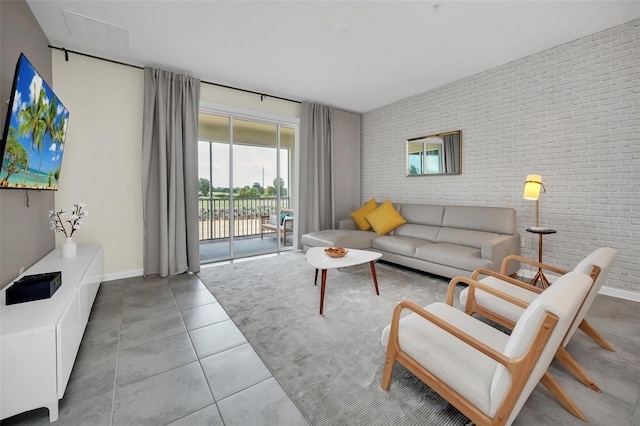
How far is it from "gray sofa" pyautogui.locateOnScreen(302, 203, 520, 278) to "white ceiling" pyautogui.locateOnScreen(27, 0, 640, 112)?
2.04 meters

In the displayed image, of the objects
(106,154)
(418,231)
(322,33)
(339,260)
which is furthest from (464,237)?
(106,154)

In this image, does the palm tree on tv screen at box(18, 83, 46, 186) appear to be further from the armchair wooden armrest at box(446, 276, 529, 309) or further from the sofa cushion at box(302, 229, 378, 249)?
the sofa cushion at box(302, 229, 378, 249)

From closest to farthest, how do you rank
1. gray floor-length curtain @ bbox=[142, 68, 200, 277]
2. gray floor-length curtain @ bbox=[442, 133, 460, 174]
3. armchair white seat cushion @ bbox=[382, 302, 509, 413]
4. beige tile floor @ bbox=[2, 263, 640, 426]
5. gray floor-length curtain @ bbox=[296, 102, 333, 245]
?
armchair white seat cushion @ bbox=[382, 302, 509, 413]
beige tile floor @ bbox=[2, 263, 640, 426]
gray floor-length curtain @ bbox=[142, 68, 200, 277]
gray floor-length curtain @ bbox=[442, 133, 460, 174]
gray floor-length curtain @ bbox=[296, 102, 333, 245]

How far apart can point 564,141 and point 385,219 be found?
8.05ft

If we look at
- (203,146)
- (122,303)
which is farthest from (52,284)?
(203,146)

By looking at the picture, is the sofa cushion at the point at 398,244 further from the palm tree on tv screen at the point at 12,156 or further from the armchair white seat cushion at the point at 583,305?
the palm tree on tv screen at the point at 12,156

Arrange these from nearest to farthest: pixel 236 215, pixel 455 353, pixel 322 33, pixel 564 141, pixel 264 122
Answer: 1. pixel 455 353
2. pixel 322 33
3. pixel 564 141
4. pixel 264 122
5. pixel 236 215

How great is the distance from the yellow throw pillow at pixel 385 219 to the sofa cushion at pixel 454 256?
0.91m

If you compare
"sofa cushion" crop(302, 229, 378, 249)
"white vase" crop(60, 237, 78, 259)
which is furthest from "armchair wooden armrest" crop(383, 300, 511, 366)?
"white vase" crop(60, 237, 78, 259)

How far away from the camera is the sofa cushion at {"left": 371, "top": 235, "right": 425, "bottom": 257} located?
12.4 feet

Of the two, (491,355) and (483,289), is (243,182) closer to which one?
(483,289)

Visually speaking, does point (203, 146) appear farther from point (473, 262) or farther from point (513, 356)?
point (513, 356)

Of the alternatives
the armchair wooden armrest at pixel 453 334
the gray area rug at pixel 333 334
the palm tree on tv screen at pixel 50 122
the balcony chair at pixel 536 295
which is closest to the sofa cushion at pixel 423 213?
the gray area rug at pixel 333 334

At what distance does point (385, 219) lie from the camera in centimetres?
460
